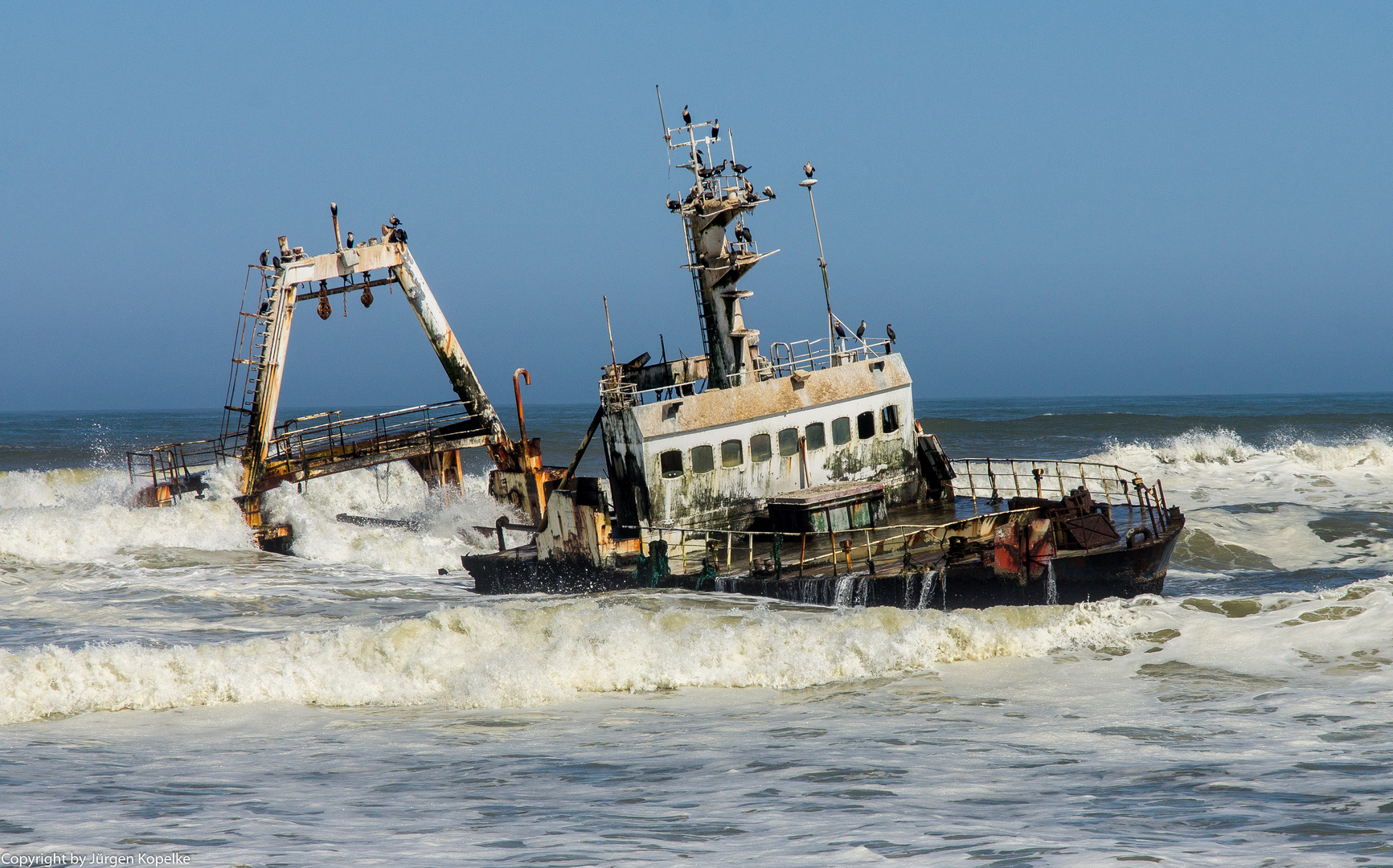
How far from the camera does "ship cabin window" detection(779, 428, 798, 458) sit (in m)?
17.3

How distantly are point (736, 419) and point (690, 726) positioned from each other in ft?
22.8

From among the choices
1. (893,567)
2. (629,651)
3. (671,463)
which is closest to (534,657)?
(629,651)

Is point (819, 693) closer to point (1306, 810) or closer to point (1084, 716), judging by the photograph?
point (1084, 716)

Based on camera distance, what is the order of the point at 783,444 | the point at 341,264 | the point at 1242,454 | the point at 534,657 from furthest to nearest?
1. the point at 1242,454
2. the point at 341,264
3. the point at 783,444
4. the point at 534,657

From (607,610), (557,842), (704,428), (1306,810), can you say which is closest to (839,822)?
(557,842)

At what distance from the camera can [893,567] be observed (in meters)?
14.5

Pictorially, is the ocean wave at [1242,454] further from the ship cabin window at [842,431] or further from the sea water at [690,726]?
the ship cabin window at [842,431]

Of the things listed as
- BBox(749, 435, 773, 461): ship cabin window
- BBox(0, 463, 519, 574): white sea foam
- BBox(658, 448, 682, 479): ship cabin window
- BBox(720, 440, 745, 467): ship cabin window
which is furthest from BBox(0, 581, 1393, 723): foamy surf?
BBox(0, 463, 519, 574): white sea foam

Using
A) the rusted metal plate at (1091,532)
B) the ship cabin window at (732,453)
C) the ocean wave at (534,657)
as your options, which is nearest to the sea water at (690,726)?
the ocean wave at (534,657)

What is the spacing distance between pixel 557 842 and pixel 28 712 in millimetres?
6788

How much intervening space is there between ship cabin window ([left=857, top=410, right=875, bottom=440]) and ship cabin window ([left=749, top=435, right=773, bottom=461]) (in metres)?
1.81

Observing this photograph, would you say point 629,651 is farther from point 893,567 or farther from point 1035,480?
point 1035,480

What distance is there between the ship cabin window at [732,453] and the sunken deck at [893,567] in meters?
1.11

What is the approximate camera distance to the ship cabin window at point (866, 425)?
18141mm
